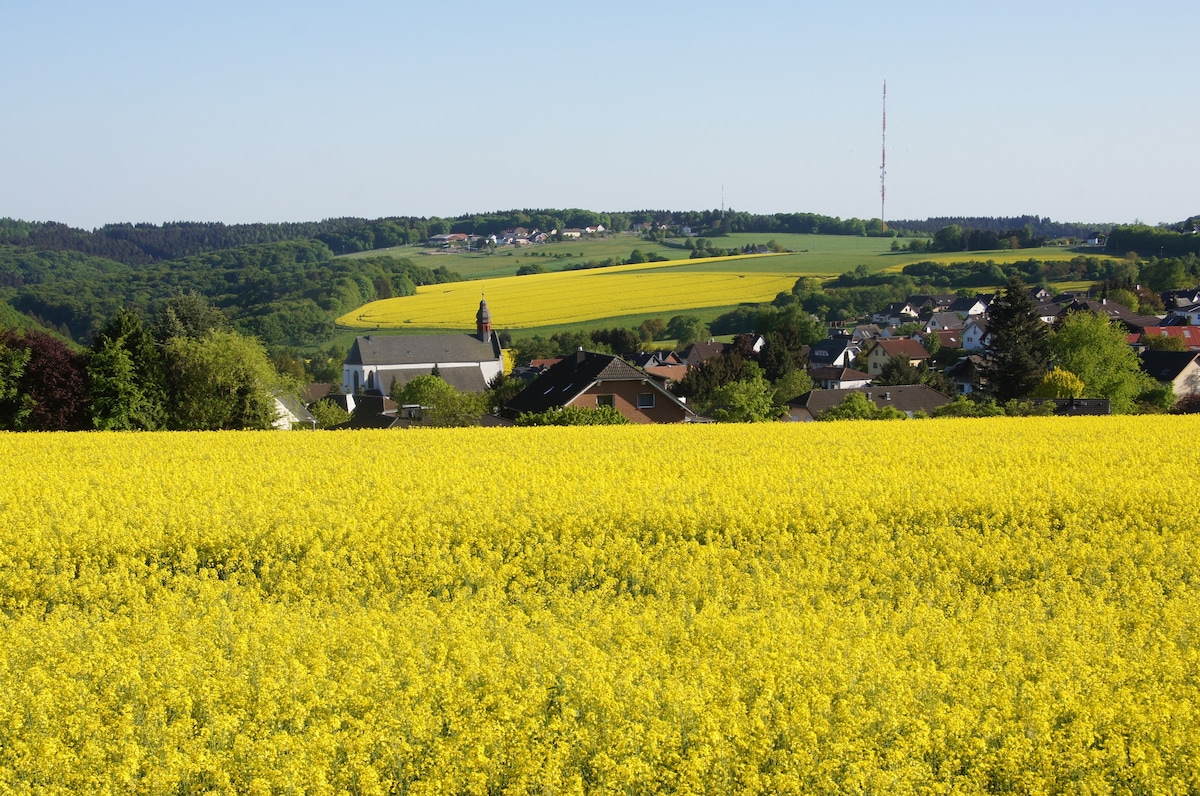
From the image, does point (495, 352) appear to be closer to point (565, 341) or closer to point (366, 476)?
point (565, 341)

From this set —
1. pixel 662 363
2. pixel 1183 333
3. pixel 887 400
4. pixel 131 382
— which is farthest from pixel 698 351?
pixel 131 382

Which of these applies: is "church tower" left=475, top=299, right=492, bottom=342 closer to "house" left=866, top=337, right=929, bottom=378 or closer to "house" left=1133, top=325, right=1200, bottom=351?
Answer: "house" left=866, top=337, right=929, bottom=378

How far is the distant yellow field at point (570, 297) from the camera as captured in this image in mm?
110188

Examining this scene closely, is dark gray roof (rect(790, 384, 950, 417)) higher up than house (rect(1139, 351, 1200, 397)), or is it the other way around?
dark gray roof (rect(790, 384, 950, 417))

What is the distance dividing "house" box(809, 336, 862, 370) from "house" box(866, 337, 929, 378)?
91.4 inches

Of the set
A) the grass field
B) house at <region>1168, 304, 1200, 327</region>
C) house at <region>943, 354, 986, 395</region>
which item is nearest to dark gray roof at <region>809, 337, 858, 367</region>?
the grass field

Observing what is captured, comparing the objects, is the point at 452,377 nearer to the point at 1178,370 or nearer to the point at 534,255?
the point at 1178,370

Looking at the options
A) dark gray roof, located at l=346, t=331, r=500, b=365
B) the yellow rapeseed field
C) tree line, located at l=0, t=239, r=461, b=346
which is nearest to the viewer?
the yellow rapeseed field

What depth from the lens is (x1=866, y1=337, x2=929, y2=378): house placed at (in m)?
90.6

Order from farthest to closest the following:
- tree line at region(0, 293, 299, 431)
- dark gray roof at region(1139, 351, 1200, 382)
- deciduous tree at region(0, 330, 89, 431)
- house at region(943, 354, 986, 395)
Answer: house at region(943, 354, 986, 395) → dark gray roof at region(1139, 351, 1200, 382) → tree line at region(0, 293, 299, 431) → deciduous tree at region(0, 330, 89, 431)

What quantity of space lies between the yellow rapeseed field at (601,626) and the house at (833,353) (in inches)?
3050

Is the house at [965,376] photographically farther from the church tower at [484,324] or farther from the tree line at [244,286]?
the tree line at [244,286]

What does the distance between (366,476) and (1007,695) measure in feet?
36.9

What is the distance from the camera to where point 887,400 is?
5472 centimetres
